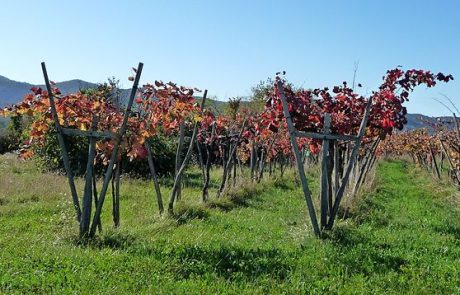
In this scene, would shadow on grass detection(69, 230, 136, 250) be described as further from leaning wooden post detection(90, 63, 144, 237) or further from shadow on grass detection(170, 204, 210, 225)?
shadow on grass detection(170, 204, 210, 225)

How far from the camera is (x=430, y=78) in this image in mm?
8570

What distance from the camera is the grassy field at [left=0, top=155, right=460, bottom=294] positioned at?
4.84m

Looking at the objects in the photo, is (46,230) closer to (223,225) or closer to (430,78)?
(223,225)

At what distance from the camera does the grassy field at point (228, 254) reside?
4836 millimetres

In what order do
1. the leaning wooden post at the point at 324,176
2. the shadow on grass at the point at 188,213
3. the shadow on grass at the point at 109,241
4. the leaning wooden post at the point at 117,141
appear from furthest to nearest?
1. the shadow on grass at the point at 188,213
2. the leaning wooden post at the point at 324,176
3. the leaning wooden post at the point at 117,141
4. the shadow on grass at the point at 109,241

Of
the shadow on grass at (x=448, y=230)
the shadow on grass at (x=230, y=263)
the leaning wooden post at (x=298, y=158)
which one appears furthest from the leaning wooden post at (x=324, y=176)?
the shadow on grass at (x=448, y=230)

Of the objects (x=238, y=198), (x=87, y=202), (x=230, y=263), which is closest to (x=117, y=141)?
(x=87, y=202)

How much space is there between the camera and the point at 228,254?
5.91 m

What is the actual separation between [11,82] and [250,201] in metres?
182

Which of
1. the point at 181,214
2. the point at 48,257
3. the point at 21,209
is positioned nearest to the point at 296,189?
the point at 181,214

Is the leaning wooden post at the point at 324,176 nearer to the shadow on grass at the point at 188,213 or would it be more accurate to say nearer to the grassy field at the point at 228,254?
the grassy field at the point at 228,254

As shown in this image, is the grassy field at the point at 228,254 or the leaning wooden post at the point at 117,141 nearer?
the grassy field at the point at 228,254

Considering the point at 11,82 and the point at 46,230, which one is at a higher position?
the point at 11,82

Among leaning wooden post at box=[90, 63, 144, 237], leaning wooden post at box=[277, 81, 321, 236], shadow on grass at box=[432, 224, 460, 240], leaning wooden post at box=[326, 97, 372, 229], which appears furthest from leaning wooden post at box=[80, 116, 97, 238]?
shadow on grass at box=[432, 224, 460, 240]
